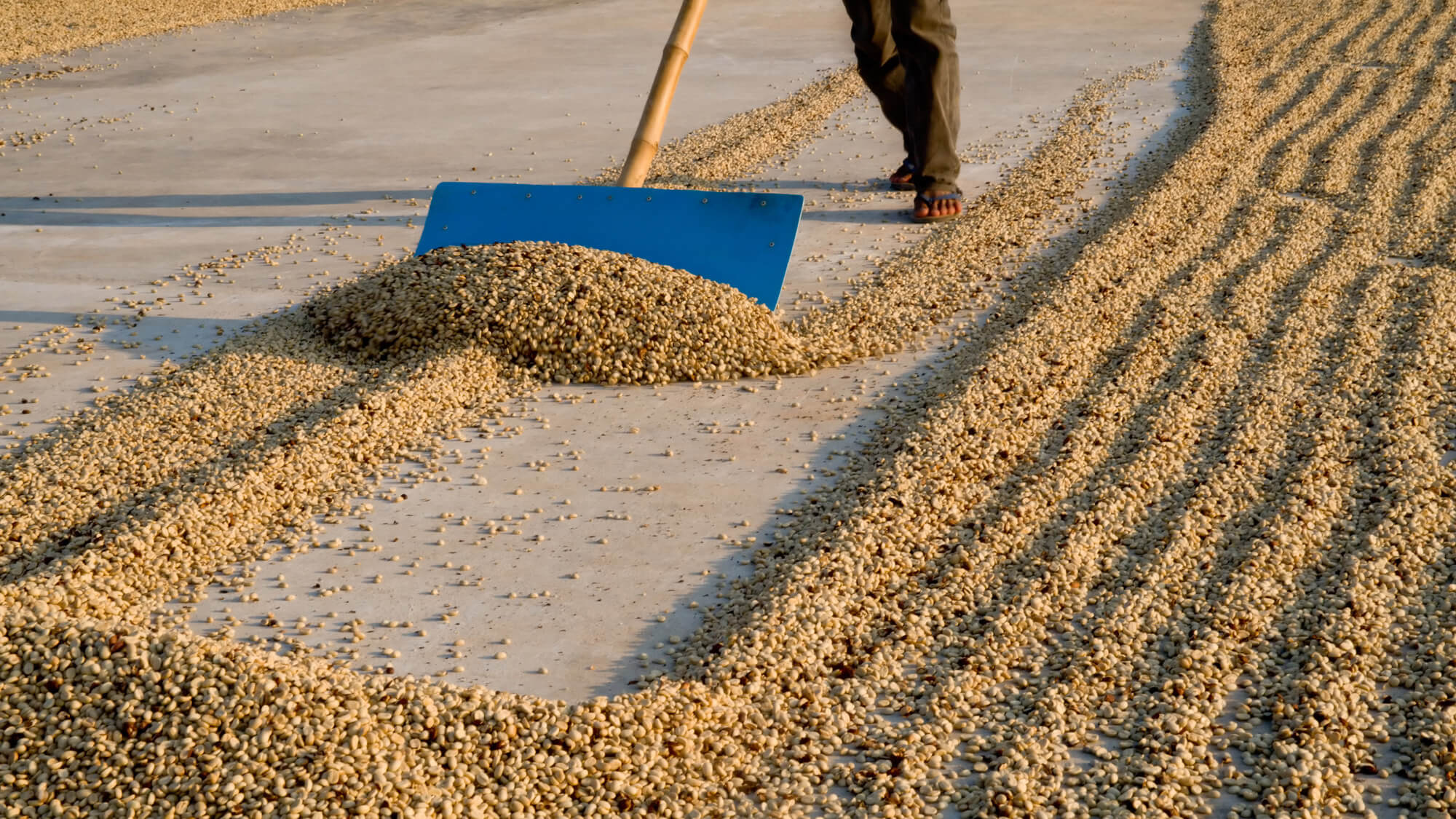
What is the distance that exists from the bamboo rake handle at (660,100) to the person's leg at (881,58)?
919mm


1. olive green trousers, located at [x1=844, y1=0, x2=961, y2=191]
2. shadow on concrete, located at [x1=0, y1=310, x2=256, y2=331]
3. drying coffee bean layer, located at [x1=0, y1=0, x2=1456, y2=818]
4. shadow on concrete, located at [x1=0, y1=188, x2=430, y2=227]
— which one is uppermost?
olive green trousers, located at [x1=844, y1=0, x2=961, y2=191]

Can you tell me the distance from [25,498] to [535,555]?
1282 mm

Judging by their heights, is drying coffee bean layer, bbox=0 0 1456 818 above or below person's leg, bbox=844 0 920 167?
→ below

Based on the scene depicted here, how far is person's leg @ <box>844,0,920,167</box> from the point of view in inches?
215

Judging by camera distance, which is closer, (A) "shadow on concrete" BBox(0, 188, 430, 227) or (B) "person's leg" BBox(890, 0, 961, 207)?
(B) "person's leg" BBox(890, 0, 961, 207)

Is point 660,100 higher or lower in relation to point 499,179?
higher

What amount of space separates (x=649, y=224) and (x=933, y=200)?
152 centimetres

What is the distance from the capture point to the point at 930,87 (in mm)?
5211

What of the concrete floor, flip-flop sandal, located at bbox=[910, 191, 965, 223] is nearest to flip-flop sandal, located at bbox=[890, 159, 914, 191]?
the concrete floor

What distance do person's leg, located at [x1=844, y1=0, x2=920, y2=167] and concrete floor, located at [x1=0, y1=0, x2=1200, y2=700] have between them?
1.31ft

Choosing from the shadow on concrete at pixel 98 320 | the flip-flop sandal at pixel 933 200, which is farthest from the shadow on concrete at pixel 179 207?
the flip-flop sandal at pixel 933 200

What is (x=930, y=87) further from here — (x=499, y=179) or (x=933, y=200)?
(x=499, y=179)

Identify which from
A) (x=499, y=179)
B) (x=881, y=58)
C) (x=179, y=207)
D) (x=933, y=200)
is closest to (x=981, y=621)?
(x=933, y=200)

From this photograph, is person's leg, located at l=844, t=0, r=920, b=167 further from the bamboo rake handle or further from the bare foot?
the bamboo rake handle
